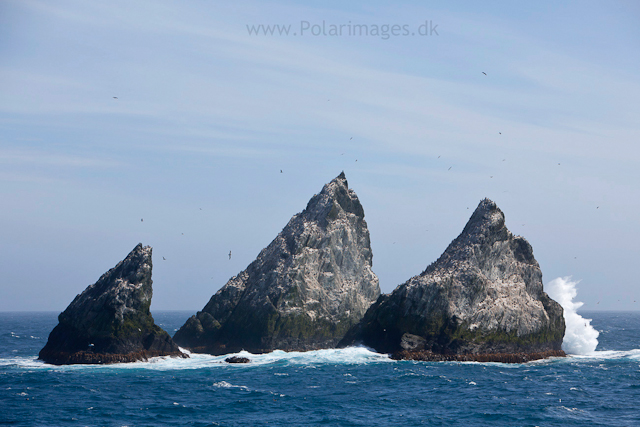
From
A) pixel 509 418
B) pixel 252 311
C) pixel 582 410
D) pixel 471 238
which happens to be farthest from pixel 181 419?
pixel 471 238

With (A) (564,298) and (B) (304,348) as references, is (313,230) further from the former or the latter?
(A) (564,298)

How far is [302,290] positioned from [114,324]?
23026 millimetres

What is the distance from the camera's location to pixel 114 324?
65562 millimetres

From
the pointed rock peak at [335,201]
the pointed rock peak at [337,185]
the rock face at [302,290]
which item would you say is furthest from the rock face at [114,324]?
the pointed rock peak at [337,185]

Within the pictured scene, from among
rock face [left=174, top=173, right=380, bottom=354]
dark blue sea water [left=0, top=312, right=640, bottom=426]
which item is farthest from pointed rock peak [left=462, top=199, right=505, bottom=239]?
rock face [left=174, top=173, right=380, bottom=354]

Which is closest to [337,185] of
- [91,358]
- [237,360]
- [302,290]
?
[302,290]

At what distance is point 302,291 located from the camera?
79.0 meters

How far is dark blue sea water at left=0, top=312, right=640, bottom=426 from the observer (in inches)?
1709

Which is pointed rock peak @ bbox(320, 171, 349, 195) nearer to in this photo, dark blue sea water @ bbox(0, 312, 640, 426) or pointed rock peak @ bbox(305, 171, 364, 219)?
pointed rock peak @ bbox(305, 171, 364, 219)

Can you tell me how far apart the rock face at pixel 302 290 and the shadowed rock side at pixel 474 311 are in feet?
22.8

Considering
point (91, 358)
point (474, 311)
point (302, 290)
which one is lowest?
point (91, 358)

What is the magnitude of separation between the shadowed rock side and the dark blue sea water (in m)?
2.67

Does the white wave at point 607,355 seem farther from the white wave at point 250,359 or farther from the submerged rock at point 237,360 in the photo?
the submerged rock at point 237,360

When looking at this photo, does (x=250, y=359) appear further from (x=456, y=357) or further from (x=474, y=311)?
(x=474, y=311)
